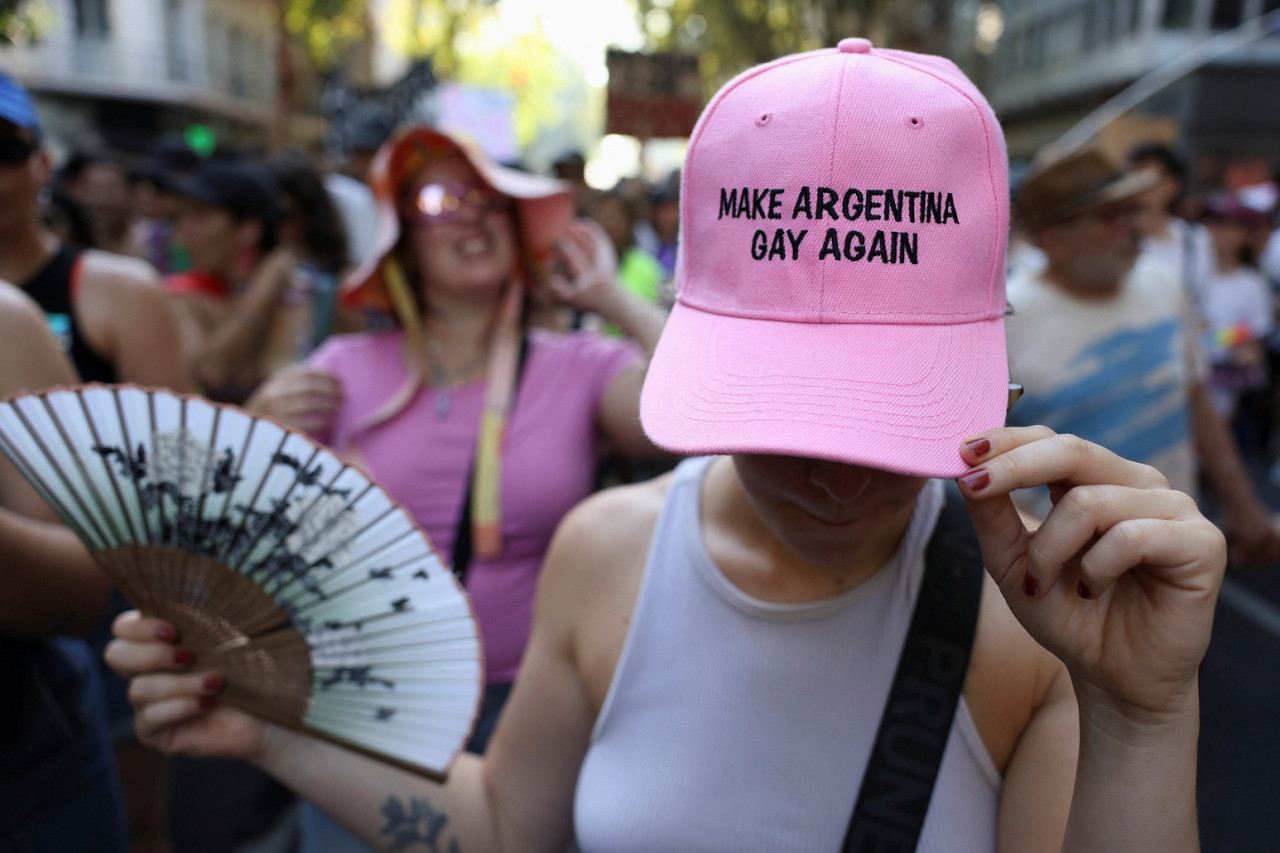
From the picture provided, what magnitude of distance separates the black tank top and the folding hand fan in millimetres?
1581

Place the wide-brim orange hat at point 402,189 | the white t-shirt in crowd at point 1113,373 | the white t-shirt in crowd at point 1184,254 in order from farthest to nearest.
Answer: the white t-shirt in crowd at point 1184,254 → the white t-shirt in crowd at point 1113,373 → the wide-brim orange hat at point 402,189

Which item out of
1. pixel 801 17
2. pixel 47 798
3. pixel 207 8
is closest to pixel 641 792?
pixel 47 798

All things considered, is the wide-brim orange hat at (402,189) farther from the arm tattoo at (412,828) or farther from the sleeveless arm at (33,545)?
the arm tattoo at (412,828)

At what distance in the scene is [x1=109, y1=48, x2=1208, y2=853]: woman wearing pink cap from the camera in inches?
41.0

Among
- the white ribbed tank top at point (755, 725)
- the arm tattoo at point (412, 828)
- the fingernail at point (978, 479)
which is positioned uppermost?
the fingernail at point (978, 479)

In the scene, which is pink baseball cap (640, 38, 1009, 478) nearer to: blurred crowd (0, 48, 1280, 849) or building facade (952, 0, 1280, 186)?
blurred crowd (0, 48, 1280, 849)

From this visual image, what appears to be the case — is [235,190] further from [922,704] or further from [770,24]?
[770,24]

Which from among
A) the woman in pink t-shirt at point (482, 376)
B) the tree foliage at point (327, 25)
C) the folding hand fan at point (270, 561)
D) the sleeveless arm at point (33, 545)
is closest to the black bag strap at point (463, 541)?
the woman in pink t-shirt at point (482, 376)

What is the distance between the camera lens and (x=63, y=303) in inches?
109

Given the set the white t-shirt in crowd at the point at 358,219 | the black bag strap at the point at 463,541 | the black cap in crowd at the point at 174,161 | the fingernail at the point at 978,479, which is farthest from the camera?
the black cap in crowd at the point at 174,161

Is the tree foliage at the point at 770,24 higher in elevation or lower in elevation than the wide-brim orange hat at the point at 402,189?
higher

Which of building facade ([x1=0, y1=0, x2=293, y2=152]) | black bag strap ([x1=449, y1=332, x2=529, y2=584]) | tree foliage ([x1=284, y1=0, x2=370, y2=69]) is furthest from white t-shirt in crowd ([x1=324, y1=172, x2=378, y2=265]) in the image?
building facade ([x1=0, y1=0, x2=293, y2=152])

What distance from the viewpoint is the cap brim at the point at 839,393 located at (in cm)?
108

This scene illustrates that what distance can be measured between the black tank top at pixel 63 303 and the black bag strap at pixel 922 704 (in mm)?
2483
